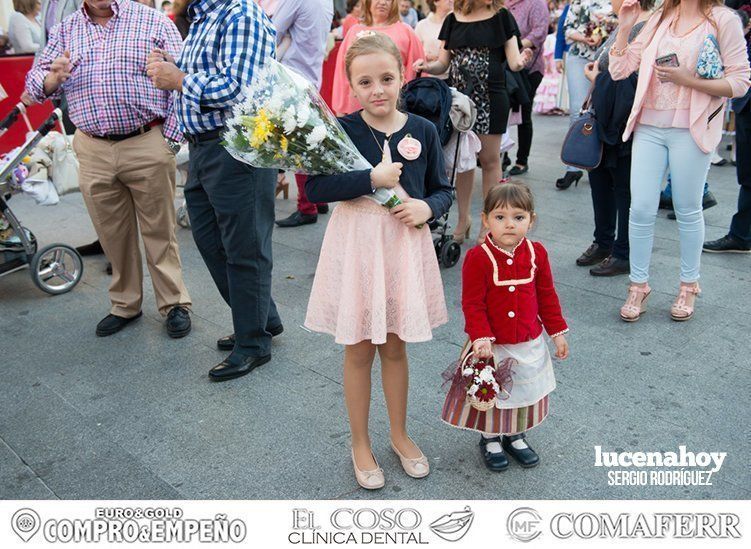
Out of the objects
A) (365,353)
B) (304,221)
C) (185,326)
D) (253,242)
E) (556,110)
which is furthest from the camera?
(556,110)

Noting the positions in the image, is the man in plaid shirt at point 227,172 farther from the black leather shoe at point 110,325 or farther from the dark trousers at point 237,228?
the black leather shoe at point 110,325

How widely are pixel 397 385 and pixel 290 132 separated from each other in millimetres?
1138

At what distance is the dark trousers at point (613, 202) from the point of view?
17.1 ft

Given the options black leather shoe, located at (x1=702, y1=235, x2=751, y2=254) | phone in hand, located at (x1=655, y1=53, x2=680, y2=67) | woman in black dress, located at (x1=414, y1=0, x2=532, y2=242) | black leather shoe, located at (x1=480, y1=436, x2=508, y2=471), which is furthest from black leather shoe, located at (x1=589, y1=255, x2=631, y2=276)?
black leather shoe, located at (x1=480, y1=436, x2=508, y2=471)

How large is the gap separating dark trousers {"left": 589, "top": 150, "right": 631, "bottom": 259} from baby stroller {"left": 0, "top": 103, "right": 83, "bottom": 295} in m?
3.91

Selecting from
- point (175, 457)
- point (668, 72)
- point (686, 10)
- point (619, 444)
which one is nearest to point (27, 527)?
point (175, 457)

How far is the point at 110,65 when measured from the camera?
4.25 meters

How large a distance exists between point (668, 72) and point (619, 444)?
2151 millimetres

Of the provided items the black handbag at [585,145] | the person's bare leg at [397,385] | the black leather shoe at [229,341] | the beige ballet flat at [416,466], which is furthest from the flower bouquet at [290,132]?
the black handbag at [585,145]

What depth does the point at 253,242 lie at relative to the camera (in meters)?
3.93

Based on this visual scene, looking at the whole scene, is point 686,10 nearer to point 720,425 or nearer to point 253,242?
point 720,425

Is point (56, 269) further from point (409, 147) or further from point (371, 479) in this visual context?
point (409, 147)

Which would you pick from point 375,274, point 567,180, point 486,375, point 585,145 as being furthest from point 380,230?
point 567,180

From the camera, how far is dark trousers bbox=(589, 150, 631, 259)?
520 cm
